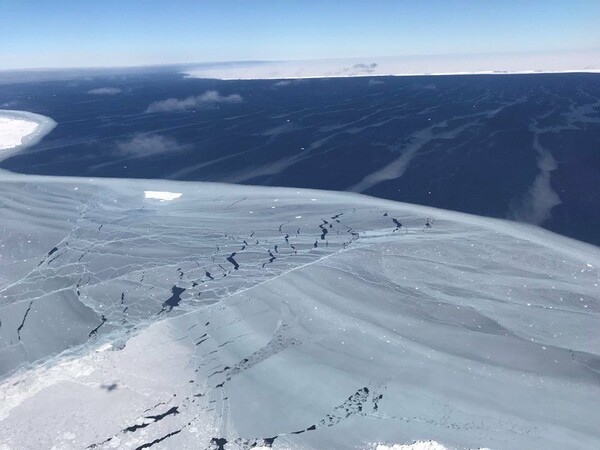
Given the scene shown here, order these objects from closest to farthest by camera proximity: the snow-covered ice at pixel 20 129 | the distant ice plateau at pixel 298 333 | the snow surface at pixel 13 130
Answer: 1. the distant ice plateau at pixel 298 333
2. the snow-covered ice at pixel 20 129
3. the snow surface at pixel 13 130

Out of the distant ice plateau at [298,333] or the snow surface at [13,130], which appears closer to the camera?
the distant ice plateau at [298,333]

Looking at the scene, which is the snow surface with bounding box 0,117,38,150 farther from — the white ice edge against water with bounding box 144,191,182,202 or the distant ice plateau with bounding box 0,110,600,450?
the distant ice plateau with bounding box 0,110,600,450

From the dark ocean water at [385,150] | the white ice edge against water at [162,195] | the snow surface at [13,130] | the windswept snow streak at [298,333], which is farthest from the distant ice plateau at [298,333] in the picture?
the snow surface at [13,130]

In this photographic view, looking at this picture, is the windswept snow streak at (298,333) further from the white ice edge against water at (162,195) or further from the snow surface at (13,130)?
the snow surface at (13,130)

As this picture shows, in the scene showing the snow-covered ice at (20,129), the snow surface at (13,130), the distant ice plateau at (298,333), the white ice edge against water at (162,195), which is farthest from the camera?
the snow surface at (13,130)

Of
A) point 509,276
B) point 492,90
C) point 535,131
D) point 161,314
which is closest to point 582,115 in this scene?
point 535,131

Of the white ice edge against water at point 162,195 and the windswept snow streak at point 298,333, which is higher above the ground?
the white ice edge against water at point 162,195

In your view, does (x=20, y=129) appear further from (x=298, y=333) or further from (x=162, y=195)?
(x=298, y=333)
